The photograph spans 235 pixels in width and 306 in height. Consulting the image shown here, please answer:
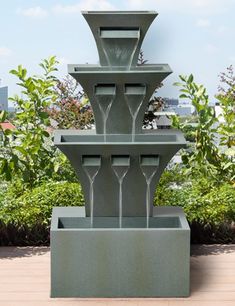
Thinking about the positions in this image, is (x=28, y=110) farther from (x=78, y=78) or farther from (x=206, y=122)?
(x=78, y=78)

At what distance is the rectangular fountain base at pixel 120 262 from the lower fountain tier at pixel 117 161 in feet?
1.51

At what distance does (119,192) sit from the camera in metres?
6.51

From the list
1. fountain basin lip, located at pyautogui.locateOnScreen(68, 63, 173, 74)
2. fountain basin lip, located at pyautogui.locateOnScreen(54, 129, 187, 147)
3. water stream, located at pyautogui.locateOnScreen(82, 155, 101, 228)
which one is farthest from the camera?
fountain basin lip, located at pyautogui.locateOnScreen(54, 129, 187, 147)

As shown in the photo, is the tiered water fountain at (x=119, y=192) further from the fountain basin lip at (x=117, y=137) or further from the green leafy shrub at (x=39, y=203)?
the green leafy shrub at (x=39, y=203)

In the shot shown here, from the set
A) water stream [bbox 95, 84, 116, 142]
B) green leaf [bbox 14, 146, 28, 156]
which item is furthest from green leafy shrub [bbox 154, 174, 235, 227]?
water stream [bbox 95, 84, 116, 142]

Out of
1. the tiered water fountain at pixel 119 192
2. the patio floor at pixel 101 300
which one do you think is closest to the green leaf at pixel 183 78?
the patio floor at pixel 101 300

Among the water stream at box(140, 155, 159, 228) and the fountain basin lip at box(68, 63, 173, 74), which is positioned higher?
the fountain basin lip at box(68, 63, 173, 74)

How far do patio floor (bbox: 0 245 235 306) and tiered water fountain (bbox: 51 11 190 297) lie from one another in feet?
0.39

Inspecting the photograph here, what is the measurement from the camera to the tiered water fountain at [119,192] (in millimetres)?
6031

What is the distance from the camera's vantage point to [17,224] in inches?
316

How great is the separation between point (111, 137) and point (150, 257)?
3.77 ft

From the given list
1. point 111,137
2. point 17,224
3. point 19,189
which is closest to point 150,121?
point 19,189

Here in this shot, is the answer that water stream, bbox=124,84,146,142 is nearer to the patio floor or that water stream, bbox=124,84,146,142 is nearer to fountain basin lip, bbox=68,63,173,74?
fountain basin lip, bbox=68,63,173,74

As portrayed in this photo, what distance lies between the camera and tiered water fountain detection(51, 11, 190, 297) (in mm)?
6031
